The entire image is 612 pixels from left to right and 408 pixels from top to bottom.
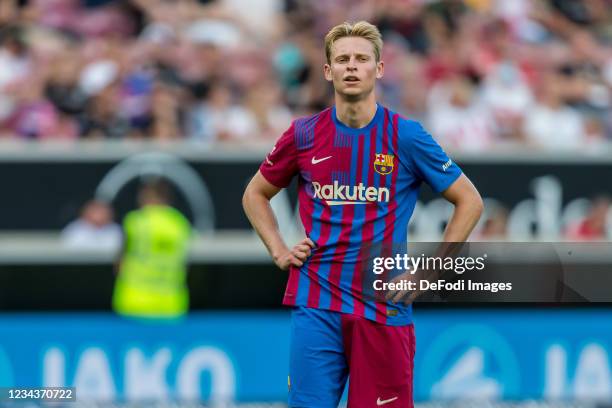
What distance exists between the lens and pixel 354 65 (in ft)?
17.5

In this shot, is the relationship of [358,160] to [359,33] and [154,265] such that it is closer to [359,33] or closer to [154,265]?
[359,33]

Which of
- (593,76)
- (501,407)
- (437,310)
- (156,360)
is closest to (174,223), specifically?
(156,360)

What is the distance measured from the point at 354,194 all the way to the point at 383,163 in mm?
187

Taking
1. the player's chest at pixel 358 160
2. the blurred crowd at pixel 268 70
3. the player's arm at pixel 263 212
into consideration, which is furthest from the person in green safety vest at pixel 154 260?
the player's chest at pixel 358 160

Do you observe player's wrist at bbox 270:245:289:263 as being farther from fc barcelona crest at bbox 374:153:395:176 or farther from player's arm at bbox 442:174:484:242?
player's arm at bbox 442:174:484:242

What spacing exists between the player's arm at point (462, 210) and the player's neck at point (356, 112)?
18.8 inches

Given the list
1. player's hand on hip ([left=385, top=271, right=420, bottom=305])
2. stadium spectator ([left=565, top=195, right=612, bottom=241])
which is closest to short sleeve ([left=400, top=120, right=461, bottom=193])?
player's hand on hip ([left=385, top=271, right=420, bottom=305])

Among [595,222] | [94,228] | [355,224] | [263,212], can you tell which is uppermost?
[595,222]

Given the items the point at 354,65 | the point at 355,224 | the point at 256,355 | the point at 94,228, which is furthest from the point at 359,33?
the point at 94,228

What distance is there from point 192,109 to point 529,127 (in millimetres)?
3558

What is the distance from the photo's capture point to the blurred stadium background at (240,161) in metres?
10.2

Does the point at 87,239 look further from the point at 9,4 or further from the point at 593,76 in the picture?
the point at 593,76

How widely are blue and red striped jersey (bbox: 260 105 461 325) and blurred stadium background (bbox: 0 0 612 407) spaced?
4.54m

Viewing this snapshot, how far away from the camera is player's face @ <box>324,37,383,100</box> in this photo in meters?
5.33
